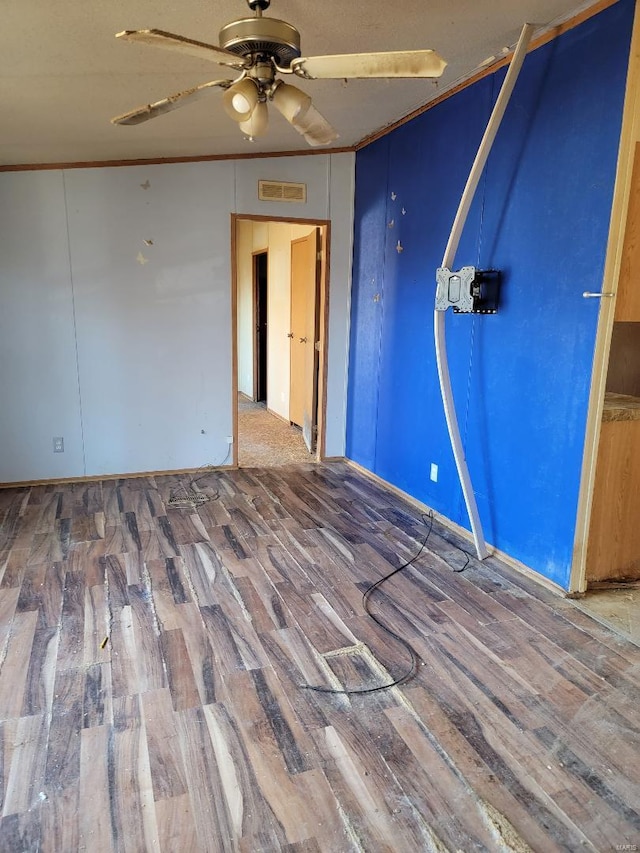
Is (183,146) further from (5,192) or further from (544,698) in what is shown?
(544,698)

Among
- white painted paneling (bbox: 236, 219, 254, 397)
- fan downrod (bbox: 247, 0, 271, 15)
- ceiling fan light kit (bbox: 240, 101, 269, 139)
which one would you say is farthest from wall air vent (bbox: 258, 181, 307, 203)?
white painted paneling (bbox: 236, 219, 254, 397)

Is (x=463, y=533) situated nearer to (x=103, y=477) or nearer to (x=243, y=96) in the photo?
(x=243, y=96)

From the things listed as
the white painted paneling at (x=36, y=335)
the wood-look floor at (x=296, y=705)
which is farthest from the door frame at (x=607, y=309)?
the white painted paneling at (x=36, y=335)

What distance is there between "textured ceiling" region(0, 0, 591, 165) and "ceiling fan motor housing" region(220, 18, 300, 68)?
46 cm

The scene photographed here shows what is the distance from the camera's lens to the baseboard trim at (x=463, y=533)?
2745 millimetres

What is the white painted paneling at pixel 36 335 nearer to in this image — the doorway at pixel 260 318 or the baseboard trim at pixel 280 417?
the baseboard trim at pixel 280 417

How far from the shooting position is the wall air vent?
4371 millimetres

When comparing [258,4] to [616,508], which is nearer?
[258,4]

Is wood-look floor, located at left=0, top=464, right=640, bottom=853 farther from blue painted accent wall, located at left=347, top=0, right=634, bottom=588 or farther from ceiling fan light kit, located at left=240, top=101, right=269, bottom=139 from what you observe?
ceiling fan light kit, located at left=240, top=101, right=269, bottom=139

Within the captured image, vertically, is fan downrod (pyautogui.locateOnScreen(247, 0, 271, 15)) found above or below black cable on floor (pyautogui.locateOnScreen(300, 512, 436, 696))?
above

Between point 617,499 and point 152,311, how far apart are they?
3.53m

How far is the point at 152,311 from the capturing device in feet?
14.2

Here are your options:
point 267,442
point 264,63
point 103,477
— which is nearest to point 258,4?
point 264,63

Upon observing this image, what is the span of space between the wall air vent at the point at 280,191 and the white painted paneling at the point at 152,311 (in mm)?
271
